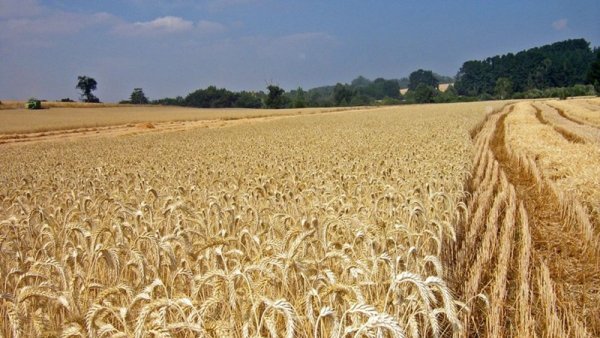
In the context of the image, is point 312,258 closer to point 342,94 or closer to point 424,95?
point 424,95

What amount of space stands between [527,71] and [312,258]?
513 ft

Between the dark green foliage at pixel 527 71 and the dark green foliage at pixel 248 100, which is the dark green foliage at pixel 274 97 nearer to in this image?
the dark green foliage at pixel 248 100

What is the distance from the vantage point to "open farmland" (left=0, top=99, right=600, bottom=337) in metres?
2.63

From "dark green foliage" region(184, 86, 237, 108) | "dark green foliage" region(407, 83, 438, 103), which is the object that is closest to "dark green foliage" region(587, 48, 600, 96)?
"dark green foliage" region(407, 83, 438, 103)

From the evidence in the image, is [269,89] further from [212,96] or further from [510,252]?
[510,252]

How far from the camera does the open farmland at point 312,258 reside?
2629mm

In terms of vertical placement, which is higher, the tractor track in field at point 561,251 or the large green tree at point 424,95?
the large green tree at point 424,95

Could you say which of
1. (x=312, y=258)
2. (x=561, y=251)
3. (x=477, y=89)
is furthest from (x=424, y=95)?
(x=312, y=258)

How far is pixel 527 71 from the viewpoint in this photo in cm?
14038

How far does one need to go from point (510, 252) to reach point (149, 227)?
13.8ft

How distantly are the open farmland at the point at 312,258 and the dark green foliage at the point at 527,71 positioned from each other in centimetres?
12429

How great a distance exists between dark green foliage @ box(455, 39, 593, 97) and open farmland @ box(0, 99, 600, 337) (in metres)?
124

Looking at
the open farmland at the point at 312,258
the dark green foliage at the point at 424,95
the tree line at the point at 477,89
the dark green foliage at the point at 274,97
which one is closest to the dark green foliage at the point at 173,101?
the tree line at the point at 477,89

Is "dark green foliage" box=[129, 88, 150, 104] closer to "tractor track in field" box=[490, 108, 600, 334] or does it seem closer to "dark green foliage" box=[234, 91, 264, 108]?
"dark green foliage" box=[234, 91, 264, 108]
